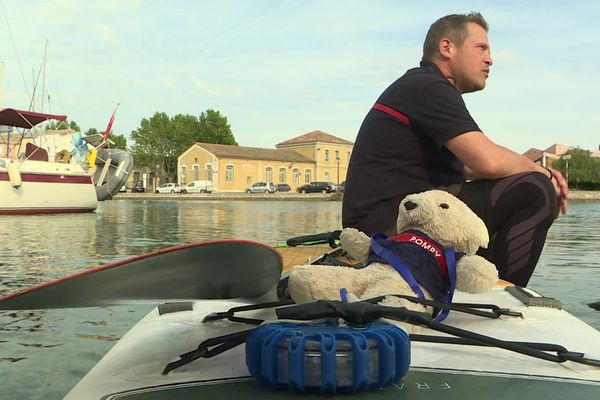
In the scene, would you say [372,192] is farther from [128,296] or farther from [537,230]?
[128,296]

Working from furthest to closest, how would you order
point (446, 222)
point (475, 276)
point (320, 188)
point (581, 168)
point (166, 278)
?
point (581, 168), point (320, 188), point (446, 222), point (475, 276), point (166, 278)

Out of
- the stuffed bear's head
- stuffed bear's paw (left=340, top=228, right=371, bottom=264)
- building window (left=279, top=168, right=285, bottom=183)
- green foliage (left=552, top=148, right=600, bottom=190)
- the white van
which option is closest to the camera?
the stuffed bear's head

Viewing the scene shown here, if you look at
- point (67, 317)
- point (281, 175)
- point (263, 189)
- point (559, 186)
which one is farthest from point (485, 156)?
point (281, 175)

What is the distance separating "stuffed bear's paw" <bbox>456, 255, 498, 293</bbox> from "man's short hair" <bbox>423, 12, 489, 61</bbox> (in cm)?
138

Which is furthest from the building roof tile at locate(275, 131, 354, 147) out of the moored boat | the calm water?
the calm water

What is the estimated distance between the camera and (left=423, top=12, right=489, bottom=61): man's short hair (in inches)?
111

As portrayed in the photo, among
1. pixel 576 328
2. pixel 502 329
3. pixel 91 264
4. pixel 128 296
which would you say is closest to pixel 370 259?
pixel 502 329

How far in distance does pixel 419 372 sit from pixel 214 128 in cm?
7797

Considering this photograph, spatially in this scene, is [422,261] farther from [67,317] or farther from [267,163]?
[267,163]

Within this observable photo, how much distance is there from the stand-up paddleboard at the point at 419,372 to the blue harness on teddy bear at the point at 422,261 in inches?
4.1

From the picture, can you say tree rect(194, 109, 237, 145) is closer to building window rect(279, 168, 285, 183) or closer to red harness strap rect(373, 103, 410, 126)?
building window rect(279, 168, 285, 183)

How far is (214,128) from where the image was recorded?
255 feet

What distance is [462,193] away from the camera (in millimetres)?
2682

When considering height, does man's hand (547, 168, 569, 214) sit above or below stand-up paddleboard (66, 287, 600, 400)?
above
